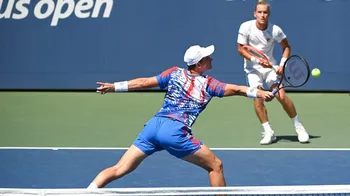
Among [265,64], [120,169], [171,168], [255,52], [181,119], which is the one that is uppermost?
[255,52]

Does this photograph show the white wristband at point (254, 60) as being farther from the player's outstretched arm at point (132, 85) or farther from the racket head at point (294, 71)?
the player's outstretched arm at point (132, 85)

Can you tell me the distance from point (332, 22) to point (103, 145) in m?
4.46

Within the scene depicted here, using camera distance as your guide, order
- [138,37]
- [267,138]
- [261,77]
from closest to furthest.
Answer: [267,138]
[261,77]
[138,37]

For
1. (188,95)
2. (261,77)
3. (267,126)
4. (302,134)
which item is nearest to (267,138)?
(267,126)

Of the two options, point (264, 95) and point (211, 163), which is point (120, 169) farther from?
point (264, 95)

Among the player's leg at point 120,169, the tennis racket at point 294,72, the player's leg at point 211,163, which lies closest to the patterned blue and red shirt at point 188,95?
the player's leg at point 211,163

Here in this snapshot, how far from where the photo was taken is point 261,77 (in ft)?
33.9

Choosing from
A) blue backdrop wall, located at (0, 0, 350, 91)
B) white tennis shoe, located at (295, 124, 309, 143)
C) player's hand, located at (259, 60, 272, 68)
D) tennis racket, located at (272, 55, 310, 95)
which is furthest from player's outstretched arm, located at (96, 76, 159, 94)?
blue backdrop wall, located at (0, 0, 350, 91)

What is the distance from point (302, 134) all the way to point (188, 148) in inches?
141

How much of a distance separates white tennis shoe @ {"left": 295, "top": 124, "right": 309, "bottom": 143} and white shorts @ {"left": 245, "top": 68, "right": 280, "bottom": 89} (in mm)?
607

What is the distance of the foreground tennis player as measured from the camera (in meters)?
6.98

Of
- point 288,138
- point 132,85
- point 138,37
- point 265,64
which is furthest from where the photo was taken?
point 138,37

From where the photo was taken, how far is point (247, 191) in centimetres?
580

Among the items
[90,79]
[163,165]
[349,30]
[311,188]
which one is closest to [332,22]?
[349,30]
